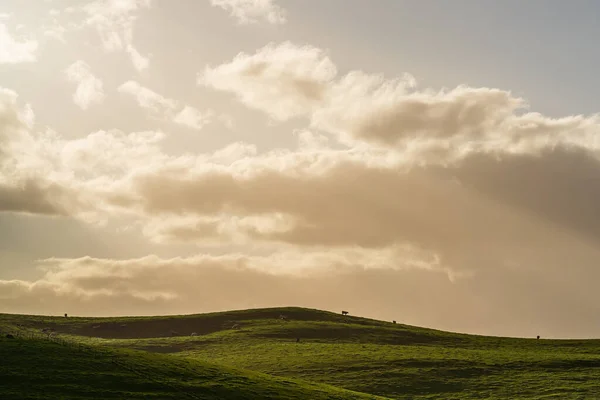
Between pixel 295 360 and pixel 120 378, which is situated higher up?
pixel 120 378

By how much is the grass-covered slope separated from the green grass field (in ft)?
0.38

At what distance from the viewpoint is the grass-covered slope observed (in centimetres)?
4812

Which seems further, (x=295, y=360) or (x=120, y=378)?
(x=295, y=360)

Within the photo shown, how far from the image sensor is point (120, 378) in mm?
52781

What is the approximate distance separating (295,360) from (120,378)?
133 ft

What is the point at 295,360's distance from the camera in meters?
89.8

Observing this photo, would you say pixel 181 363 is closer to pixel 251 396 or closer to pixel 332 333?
pixel 251 396

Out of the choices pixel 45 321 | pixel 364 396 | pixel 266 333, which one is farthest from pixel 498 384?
pixel 45 321

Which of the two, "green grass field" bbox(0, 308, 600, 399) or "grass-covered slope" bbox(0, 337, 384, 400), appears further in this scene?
"green grass field" bbox(0, 308, 600, 399)

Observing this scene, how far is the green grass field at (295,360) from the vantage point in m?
54.2

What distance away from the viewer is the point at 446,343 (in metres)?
115

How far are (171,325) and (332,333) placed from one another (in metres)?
34.2

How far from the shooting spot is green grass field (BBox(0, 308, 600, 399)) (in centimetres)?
5419

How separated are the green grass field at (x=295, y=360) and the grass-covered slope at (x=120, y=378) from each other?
0.11 metres
